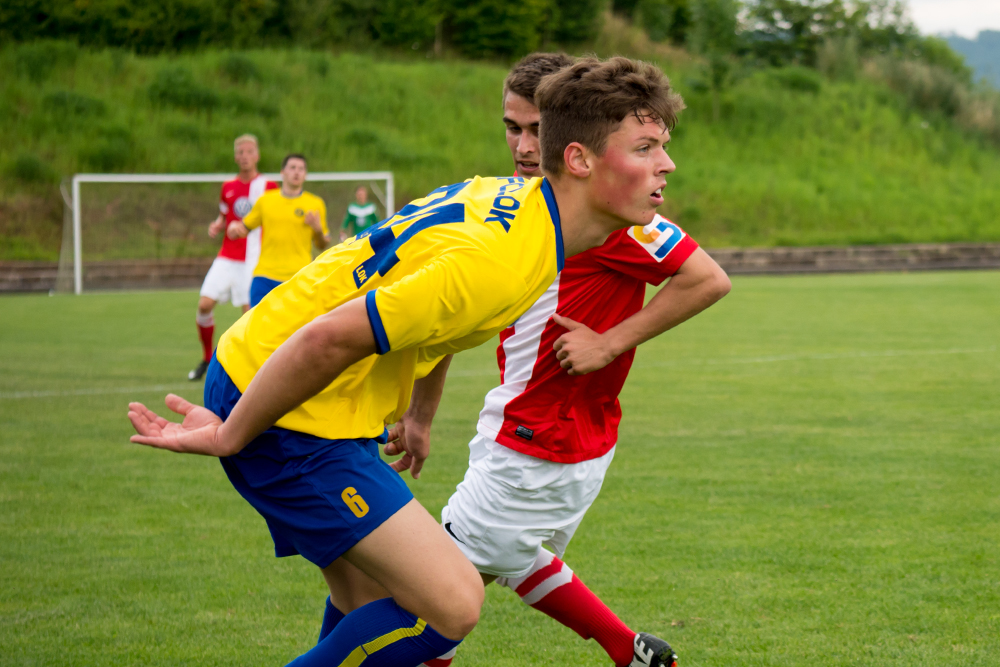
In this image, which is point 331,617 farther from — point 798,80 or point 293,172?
point 798,80

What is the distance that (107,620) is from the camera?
3602 millimetres

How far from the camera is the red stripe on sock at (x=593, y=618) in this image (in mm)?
3109

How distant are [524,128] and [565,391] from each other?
854 mm

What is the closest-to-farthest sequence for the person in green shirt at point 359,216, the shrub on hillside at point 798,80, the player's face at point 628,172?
the player's face at point 628,172
the person in green shirt at point 359,216
the shrub on hillside at point 798,80

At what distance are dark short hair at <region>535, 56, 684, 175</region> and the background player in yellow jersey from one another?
24.2 feet

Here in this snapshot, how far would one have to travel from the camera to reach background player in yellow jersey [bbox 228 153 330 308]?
965cm

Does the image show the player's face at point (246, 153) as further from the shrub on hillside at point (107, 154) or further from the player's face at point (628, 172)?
the shrub on hillside at point (107, 154)

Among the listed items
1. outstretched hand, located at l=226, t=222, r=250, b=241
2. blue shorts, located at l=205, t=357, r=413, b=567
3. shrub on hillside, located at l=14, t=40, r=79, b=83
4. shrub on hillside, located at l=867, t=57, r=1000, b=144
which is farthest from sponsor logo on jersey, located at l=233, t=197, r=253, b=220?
shrub on hillside, located at l=867, t=57, r=1000, b=144

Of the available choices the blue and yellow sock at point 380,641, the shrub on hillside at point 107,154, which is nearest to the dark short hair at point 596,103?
the blue and yellow sock at point 380,641

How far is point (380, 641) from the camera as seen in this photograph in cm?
233

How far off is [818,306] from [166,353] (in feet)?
33.0

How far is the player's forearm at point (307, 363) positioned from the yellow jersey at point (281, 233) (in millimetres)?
7594

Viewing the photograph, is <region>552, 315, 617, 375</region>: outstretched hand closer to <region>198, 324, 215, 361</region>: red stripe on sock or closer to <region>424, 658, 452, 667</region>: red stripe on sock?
<region>424, 658, 452, 667</region>: red stripe on sock

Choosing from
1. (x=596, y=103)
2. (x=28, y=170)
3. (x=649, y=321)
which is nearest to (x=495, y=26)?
(x=28, y=170)
